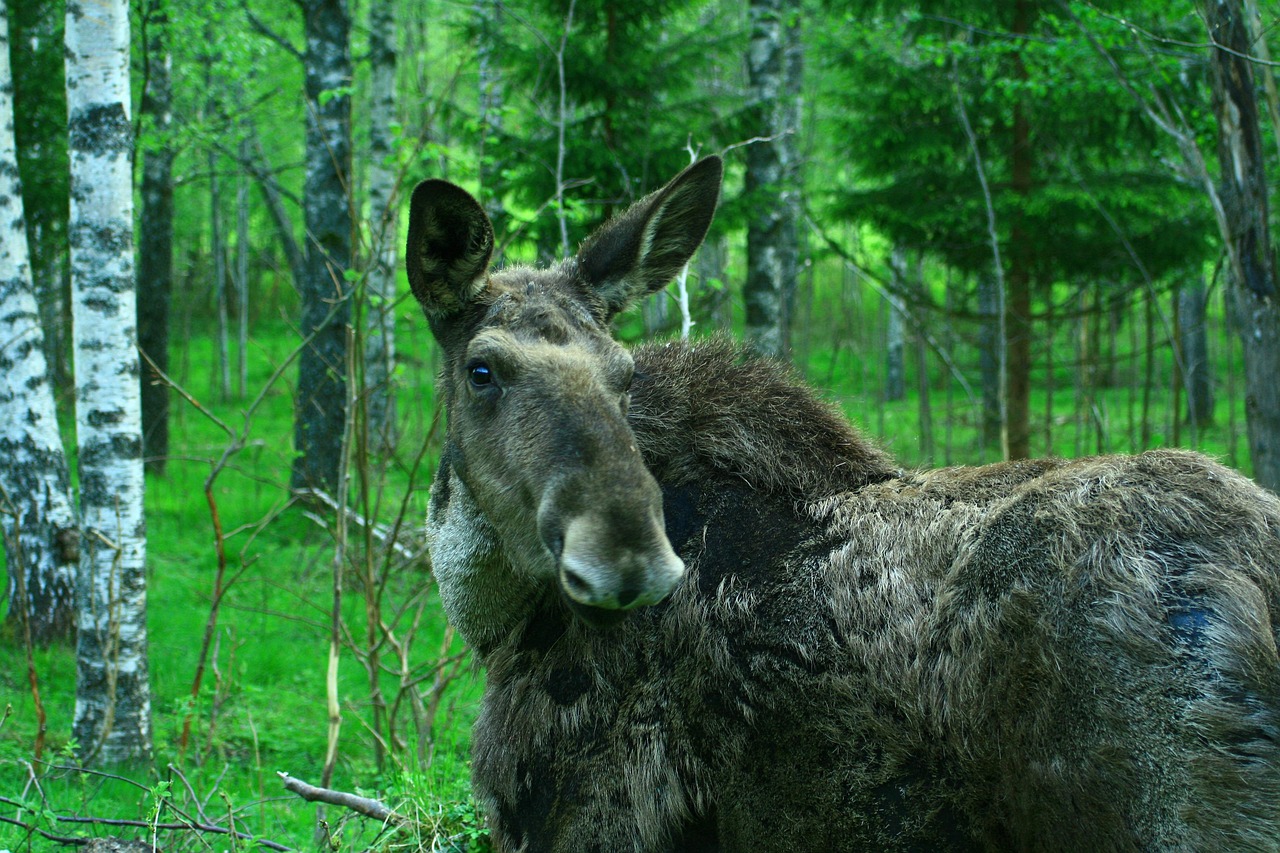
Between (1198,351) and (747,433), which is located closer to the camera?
(747,433)

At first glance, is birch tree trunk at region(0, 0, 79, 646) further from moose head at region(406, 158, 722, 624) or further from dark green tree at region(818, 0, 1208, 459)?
dark green tree at region(818, 0, 1208, 459)

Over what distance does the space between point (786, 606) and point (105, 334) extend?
4883 millimetres

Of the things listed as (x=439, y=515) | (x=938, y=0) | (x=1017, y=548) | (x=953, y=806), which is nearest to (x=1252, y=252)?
(x=1017, y=548)

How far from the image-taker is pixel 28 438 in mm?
8164

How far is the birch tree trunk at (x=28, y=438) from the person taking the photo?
25.7ft

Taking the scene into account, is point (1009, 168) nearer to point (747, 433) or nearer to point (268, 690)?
point (747, 433)

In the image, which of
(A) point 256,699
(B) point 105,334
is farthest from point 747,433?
(A) point 256,699

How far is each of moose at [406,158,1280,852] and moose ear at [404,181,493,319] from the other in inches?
0.5

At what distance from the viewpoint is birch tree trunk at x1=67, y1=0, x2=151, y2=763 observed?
6.10m

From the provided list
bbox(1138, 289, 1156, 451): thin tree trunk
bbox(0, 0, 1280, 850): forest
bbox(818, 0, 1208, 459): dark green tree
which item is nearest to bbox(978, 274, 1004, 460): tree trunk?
bbox(0, 0, 1280, 850): forest

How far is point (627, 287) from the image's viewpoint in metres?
4.35

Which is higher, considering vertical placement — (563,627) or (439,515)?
(439,515)

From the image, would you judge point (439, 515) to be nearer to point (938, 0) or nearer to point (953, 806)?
point (953, 806)

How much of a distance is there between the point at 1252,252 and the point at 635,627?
17.1 feet
